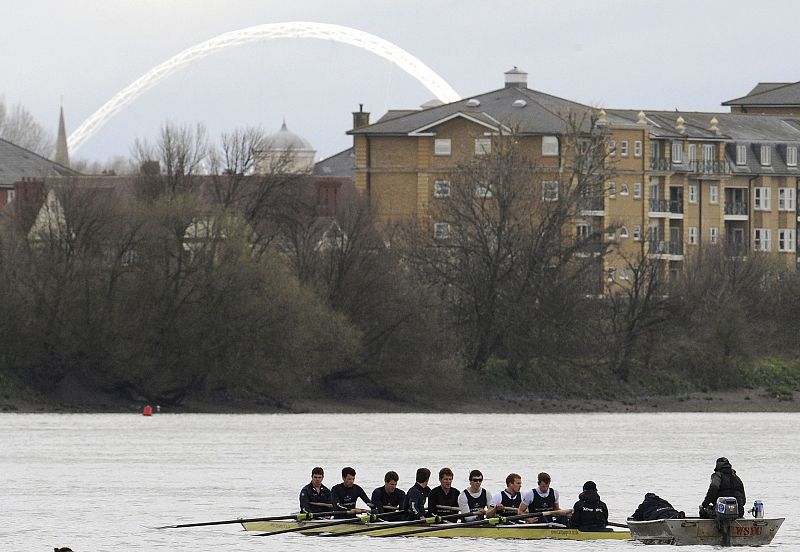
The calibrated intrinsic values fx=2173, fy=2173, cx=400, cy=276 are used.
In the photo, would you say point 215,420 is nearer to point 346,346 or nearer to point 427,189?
point 346,346

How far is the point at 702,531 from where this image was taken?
41.8 metres

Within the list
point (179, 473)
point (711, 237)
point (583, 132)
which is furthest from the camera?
point (711, 237)

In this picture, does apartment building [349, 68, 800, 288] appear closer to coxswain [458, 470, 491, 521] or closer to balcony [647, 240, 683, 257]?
balcony [647, 240, 683, 257]

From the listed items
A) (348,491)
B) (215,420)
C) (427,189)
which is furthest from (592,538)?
(427,189)

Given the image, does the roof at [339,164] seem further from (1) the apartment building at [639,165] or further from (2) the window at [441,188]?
(2) the window at [441,188]

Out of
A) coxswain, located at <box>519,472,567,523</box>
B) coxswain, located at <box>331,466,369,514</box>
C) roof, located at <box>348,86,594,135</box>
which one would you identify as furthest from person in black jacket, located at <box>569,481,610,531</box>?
roof, located at <box>348,86,594,135</box>

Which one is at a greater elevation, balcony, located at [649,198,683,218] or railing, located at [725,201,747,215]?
railing, located at [725,201,747,215]

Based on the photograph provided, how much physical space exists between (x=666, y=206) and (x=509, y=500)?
96475mm

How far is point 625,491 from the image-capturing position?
58094 mm

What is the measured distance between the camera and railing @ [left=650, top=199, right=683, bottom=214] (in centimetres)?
13775

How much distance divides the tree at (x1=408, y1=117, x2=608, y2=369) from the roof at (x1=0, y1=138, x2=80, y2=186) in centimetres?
3693

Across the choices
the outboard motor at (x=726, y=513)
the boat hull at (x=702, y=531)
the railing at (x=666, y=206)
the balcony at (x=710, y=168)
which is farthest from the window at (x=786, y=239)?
the outboard motor at (x=726, y=513)

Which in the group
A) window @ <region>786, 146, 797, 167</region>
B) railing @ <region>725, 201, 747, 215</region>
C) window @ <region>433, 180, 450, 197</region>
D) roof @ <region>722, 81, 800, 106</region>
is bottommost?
window @ <region>433, 180, 450, 197</region>

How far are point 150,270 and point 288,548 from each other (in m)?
51.7
